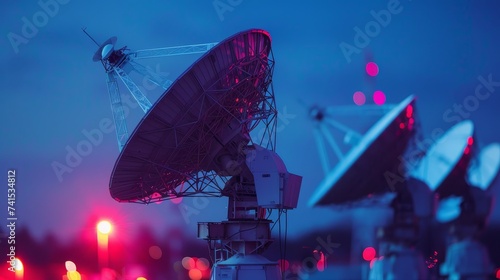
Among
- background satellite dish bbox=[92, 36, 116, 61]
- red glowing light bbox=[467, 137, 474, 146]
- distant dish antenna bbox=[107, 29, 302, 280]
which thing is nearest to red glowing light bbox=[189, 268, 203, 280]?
distant dish antenna bbox=[107, 29, 302, 280]

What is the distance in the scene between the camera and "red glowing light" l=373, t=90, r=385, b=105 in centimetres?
2655

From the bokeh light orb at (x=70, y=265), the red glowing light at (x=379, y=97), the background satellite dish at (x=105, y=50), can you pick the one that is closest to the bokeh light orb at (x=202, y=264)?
the bokeh light orb at (x=70, y=265)

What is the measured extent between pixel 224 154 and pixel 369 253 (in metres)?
12.4

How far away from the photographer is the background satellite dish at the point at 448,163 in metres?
22.2

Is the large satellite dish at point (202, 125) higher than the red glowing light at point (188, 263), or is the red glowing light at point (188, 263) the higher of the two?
the large satellite dish at point (202, 125)

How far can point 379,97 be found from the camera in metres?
27.3

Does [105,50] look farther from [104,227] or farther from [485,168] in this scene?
[485,168]

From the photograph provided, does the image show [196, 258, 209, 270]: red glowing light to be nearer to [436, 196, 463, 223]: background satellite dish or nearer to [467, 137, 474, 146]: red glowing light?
[436, 196, 463, 223]: background satellite dish

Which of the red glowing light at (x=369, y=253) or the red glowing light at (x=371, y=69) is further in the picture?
the red glowing light at (x=371, y=69)

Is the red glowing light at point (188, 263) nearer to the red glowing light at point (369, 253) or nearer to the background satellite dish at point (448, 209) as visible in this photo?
the red glowing light at point (369, 253)

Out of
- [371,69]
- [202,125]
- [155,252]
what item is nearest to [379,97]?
[371,69]

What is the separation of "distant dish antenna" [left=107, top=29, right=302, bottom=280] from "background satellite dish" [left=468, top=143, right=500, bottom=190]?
41.0 feet

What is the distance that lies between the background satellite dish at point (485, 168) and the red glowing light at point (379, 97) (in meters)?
4.71

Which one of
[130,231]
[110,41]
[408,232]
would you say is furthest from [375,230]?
[130,231]
